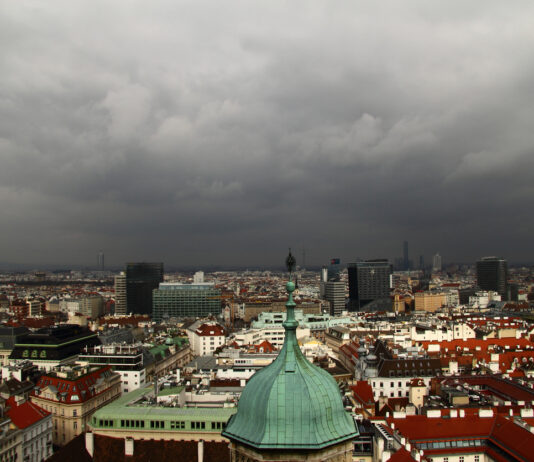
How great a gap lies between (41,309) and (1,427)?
509 ft

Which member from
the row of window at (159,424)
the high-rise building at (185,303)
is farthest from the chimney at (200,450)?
the high-rise building at (185,303)

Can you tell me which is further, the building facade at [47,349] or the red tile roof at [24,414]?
the building facade at [47,349]

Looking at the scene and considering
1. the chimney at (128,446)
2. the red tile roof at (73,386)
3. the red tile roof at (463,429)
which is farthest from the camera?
the red tile roof at (73,386)

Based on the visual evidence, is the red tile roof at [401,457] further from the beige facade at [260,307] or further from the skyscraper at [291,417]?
the beige facade at [260,307]

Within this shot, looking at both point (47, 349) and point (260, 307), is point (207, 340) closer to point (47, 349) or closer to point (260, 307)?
point (47, 349)

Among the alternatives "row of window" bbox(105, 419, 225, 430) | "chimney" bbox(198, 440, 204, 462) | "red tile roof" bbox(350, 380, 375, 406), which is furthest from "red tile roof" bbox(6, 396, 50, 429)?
"red tile roof" bbox(350, 380, 375, 406)

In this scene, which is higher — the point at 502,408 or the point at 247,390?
the point at 247,390

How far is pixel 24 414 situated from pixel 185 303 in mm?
125962

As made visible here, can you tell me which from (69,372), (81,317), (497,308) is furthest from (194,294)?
(69,372)

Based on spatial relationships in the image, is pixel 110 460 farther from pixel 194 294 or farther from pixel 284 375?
pixel 194 294

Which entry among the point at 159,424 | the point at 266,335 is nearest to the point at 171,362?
the point at 266,335

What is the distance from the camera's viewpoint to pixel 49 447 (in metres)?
54.1

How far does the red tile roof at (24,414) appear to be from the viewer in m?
50.4

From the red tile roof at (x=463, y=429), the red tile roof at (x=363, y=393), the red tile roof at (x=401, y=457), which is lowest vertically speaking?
the red tile roof at (x=363, y=393)
